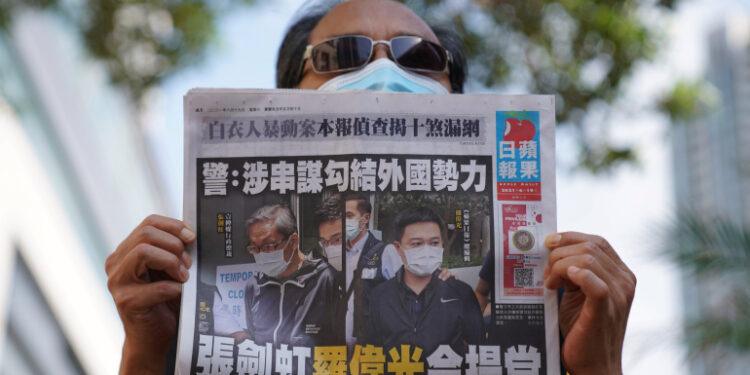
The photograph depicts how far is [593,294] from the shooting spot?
1.24 metres

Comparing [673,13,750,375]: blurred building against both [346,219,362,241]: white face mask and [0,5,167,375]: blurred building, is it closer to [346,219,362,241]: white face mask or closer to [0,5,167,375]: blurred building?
[0,5,167,375]: blurred building

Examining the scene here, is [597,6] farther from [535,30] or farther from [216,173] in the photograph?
[216,173]

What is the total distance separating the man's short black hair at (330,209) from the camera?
4.41ft

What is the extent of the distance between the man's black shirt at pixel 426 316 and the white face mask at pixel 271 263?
0.55 ft

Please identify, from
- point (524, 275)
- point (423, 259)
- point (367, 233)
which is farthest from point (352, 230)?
point (524, 275)

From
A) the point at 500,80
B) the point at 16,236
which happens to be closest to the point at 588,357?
the point at 500,80

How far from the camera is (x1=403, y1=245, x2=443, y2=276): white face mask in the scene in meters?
1.32

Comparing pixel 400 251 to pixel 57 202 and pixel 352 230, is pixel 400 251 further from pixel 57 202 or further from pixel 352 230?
pixel 57 202

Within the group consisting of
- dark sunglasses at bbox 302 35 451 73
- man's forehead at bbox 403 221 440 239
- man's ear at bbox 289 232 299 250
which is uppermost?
dark sunglasses at bbox 302 35 451 73

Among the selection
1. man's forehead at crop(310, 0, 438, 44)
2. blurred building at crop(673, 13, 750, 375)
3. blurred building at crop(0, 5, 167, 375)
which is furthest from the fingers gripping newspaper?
blurred building at crop(673, 13, 750, 375)

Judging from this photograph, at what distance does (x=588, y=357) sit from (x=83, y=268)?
8205mm

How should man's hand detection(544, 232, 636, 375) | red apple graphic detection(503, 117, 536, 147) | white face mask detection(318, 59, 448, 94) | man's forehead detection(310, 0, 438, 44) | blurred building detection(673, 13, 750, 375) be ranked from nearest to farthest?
man's hand detection(544, 232, 636, 375), red apple graphic detection(503, 117, 536, 147), white face mask detection(318, 59, 448, 94), man's forehead detection(310, 0, 438, 44), blurred building detection(673, 13, 750, 375)

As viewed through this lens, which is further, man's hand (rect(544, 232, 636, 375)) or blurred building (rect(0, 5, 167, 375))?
blurred building (rect(0, 5, 167, 375))

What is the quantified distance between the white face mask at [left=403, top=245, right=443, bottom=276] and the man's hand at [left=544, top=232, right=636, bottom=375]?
19 centimetres
